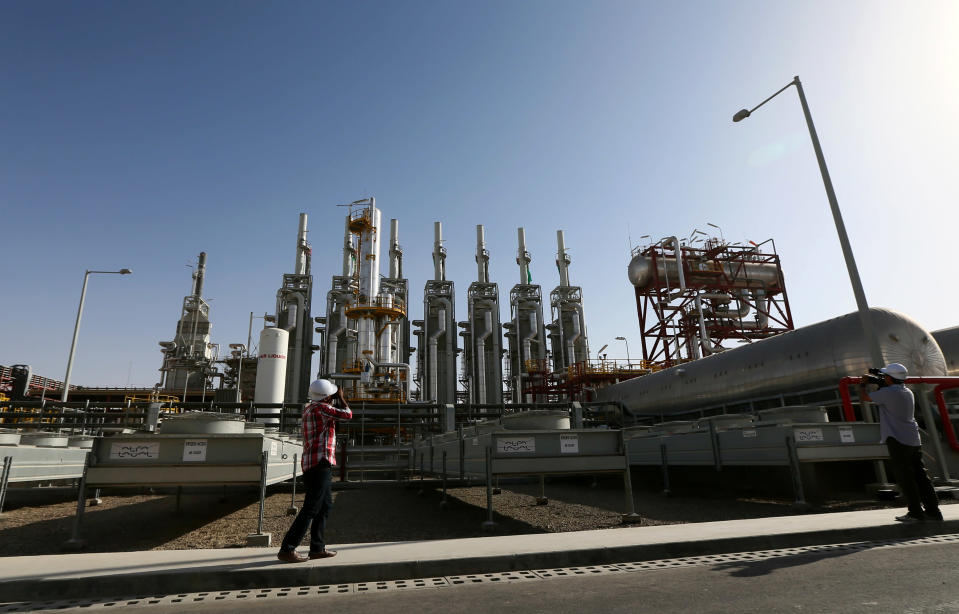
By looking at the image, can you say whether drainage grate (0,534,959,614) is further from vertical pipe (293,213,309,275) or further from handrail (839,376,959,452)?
vertical pipe (293,213,309,275)

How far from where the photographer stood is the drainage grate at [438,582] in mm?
3793

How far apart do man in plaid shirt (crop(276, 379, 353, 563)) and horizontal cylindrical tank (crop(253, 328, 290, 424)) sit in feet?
50.4

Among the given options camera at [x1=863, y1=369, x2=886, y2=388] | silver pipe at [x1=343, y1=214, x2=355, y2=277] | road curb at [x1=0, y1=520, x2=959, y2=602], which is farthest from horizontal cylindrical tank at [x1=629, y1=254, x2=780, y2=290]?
road curb at [x1=0, y1=520, x2=959, y2=602]

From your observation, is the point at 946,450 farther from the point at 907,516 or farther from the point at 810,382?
the point at 907,516

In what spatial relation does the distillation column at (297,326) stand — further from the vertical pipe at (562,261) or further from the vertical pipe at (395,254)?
the vertical pipe at (562,261)

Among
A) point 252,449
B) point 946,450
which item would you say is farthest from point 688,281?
point 252,449

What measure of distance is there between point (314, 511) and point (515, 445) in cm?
306

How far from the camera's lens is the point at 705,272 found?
35.6 meters

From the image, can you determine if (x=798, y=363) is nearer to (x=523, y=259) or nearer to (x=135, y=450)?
(x=135, y=450)

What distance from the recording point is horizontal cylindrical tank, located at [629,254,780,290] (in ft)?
117

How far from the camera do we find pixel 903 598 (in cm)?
331

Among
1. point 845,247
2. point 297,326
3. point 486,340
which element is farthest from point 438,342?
point 845,247

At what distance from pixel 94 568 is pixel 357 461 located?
51.4 ft

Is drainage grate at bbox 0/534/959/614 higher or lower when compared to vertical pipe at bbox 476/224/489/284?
lower
